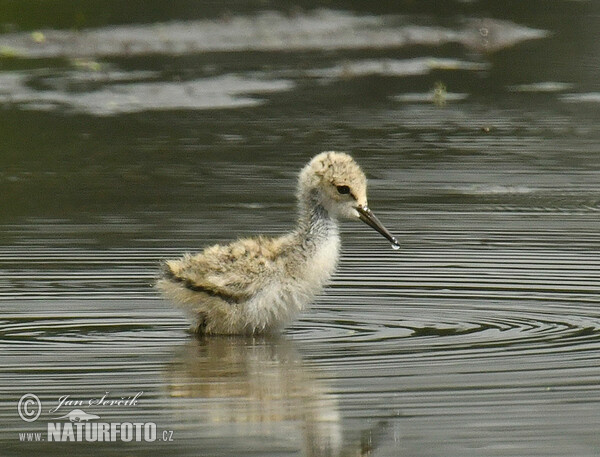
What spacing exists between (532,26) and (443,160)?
10.7 metres

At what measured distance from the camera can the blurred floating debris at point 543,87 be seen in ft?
67.5

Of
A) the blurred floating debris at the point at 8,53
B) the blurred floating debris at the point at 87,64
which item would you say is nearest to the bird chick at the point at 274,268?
the blurred floating debris at the point at 87,64

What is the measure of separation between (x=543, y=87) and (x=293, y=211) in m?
8.31

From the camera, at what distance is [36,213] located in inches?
519

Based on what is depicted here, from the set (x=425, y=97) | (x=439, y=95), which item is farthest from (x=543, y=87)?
(x=439, y=95)

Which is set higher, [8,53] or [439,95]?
[8,53]

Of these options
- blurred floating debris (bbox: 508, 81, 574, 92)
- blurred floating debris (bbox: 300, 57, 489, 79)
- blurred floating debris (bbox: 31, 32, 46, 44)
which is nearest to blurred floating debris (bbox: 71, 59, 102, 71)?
blurred floating debris (bbox: 31, 32, 46, 44)

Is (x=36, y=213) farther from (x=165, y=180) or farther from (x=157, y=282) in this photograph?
(x=157, y=282)

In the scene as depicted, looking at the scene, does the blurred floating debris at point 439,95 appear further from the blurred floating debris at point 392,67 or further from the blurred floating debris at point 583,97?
the blurred floating debris at point 392,67

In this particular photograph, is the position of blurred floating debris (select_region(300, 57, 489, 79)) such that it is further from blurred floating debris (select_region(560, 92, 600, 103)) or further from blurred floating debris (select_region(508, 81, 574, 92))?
blurred floating debris (select_region(560, 92, 600, 103))

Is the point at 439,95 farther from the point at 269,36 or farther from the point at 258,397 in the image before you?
the point at 258,397

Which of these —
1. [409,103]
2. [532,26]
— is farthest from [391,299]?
[532,26]

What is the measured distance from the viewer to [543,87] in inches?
819

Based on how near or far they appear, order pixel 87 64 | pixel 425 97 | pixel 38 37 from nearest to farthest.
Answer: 1. pixel 425 97
2. pixel 87 64
3. pixel 38 37
